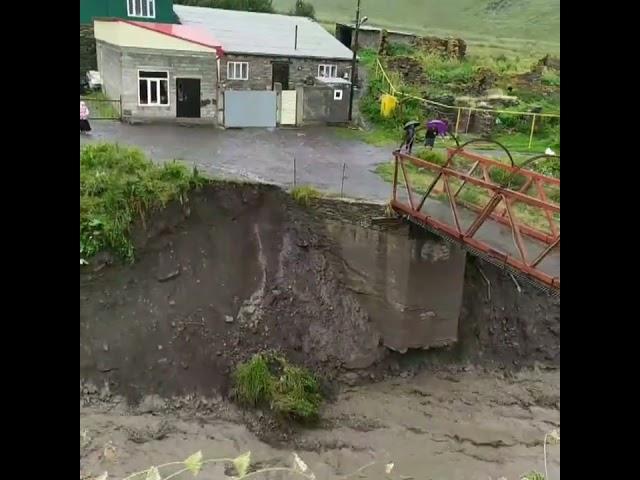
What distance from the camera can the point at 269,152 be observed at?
16.8 m

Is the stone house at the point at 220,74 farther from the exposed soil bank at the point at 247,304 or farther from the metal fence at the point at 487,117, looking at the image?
the exposed soil bank at the point at 247,304

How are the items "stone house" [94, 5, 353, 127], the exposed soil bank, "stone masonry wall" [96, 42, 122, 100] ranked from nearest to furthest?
the exposed soil bank < "stone house" [94, 5, 353, 127] < "stone masonry wall" [96, 42, 122, 100]

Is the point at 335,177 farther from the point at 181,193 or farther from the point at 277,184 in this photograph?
the point at 181,193

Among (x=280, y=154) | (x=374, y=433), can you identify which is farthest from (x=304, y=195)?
(x=374, y=433)

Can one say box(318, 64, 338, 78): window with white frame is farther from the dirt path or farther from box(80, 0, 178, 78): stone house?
the dirt path

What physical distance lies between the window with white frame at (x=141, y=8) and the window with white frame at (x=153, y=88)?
4.07 meters

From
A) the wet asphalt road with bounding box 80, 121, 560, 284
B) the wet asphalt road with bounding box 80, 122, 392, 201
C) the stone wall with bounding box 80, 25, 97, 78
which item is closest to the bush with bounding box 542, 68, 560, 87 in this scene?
the wet asphalt road with bounding box 80, 121, 560, 284

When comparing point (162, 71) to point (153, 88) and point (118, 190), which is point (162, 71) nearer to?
point (153, 88)

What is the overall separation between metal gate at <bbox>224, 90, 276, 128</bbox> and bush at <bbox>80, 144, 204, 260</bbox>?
6.01 m

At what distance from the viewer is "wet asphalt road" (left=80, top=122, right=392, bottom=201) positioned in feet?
47.8

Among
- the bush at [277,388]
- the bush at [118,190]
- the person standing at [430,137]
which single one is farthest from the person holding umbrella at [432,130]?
the bush at [277,388]
